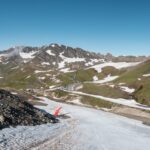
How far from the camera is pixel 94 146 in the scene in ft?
138

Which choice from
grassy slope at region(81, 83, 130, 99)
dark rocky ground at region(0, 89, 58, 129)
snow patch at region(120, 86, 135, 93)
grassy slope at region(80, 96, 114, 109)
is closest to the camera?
dark rocky ground at region(0, 89, 58, 129)

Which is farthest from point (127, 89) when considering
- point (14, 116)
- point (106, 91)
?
point (14, 116)

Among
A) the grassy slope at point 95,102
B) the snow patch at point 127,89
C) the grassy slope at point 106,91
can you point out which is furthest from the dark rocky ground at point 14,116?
the snow patch at point 127,89

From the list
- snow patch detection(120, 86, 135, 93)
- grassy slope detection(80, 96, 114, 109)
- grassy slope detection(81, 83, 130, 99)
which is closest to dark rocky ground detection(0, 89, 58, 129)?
grassy slope detection(80, 96, 114, 109)

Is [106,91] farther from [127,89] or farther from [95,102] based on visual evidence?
[95,102]

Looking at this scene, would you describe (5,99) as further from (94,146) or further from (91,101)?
(91,101)

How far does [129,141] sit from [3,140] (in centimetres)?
2172

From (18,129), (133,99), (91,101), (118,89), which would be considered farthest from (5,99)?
(118,89)

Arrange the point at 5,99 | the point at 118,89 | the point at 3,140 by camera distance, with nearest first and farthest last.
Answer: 1. the point at 3,140
2. the point at 5,99
3. the point at 118,89

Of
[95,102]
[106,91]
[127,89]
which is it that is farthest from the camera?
[127,89]

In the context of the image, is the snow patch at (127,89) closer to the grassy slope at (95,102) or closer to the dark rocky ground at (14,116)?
the grassy slope at (95,102)

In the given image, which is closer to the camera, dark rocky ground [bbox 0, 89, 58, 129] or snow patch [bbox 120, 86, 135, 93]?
dark rocky ground [bbox 0, 89, 58, 129]

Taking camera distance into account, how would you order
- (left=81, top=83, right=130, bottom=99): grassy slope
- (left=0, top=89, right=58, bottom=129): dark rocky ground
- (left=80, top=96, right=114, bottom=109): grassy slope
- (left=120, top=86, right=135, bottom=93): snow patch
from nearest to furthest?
(left=0, top=89, right=58, bottom=129): dark rocky ground
(left=80, top=96, right=114, bottom=109): grassy slope
(left=81, top=83, right=130, bottom=99): grassy slope
(left=120, top=86, right=135, bottom=93): snow patch

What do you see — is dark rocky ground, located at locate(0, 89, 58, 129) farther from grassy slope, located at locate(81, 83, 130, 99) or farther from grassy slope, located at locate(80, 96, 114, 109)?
grassy slope, located at locate(81, 83, 130, 99)
